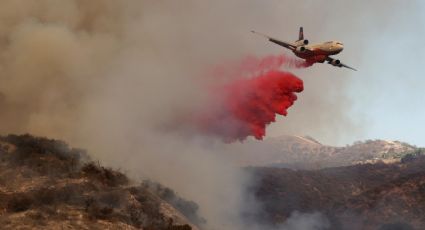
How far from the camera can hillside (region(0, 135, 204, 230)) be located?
3028 centimetres

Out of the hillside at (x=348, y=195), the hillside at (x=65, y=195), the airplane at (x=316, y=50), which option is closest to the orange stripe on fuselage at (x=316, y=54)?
the airplane at (x=316, y=50)

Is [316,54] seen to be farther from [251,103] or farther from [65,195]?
[65,195]

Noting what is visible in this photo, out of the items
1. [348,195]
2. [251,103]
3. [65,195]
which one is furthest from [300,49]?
[348,195]

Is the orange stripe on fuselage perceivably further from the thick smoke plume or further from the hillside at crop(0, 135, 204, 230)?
the hillside at crop(0, 135, 204, 230)

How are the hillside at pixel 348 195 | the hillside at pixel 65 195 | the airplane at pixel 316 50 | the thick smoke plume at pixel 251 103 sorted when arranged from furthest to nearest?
1. the hillside at pixel 348 195
2. the thick smoke plume at pixel 251 103
3. the airplane at pixel 316 50
4. the hillside at pixel 65 195

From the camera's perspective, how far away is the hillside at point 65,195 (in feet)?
99.3

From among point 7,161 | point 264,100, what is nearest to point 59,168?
point 7,161

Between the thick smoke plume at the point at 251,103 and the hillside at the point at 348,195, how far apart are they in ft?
74.9

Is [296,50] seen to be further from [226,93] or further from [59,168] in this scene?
[59,168]

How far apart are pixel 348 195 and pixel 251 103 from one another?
5070 centimetres

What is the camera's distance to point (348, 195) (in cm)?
9512

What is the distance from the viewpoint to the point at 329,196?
307 ft

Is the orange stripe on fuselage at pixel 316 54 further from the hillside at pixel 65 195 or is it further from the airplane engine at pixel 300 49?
the hillside at pixel 65 195

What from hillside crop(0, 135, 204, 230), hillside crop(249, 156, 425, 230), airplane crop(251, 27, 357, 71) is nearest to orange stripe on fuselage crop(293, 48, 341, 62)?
airplane crop(251, 27, 357, 71)
